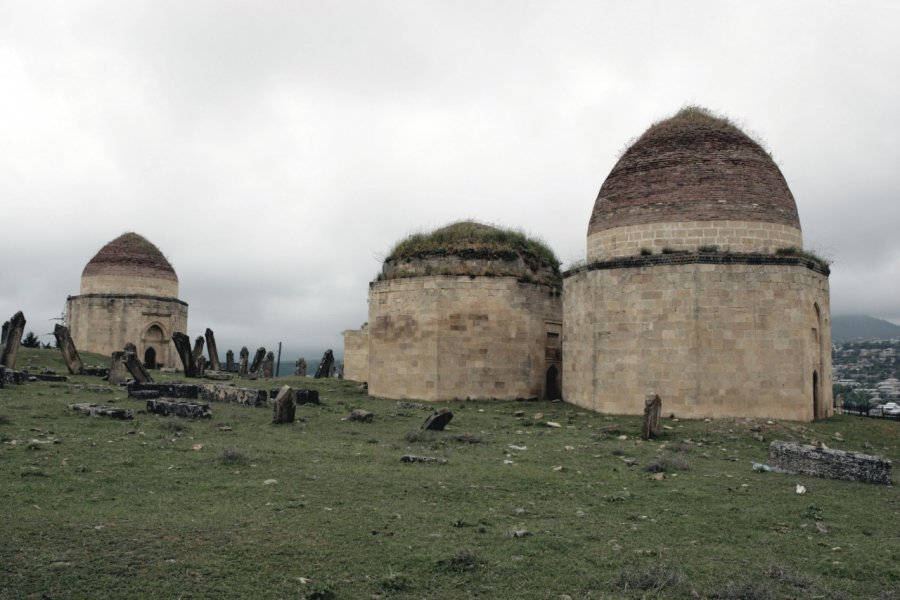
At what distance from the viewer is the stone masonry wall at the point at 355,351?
31.9 metres

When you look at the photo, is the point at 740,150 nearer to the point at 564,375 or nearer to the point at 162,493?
the point at 564,375

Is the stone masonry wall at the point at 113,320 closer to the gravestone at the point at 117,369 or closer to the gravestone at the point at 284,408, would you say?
the gravestone at the point at 117,369

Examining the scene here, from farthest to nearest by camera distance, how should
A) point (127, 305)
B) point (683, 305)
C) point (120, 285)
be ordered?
1. point (120, 285)
2. point (127, 305)
3. point (683, 305)

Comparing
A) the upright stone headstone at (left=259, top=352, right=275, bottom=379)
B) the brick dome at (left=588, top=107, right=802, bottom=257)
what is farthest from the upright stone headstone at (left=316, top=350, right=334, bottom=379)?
the brick dome at (left=588, top=107, right=802, bottom=257)

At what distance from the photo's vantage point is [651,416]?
13.9 m

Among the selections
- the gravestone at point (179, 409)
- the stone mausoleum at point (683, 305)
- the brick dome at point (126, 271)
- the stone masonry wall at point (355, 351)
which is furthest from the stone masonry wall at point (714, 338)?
the brick dome at point (126, 271)

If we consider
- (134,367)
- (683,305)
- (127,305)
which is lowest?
(134,367)

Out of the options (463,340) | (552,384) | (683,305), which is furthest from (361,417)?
(552,384)

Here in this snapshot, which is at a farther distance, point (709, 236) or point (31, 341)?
point (31, 341)

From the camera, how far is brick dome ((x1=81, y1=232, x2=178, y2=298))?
1412 inches

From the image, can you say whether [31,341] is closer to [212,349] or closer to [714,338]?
A: [212,349]

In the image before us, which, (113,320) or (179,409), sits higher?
(113,320)

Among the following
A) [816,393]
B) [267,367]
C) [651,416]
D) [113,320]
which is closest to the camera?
[651,416]

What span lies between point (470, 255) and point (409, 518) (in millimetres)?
15238
